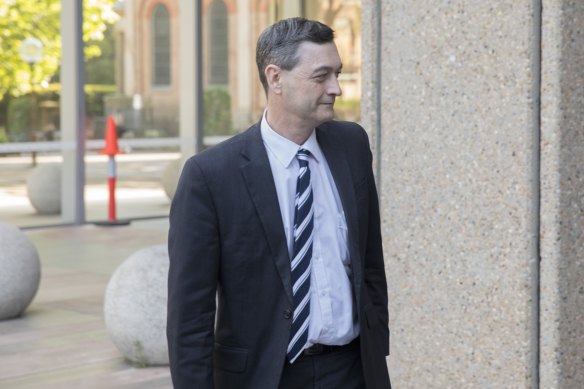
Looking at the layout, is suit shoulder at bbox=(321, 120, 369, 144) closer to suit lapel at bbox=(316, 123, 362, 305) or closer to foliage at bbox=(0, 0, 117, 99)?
suit lapel at bbox=(316, 123, 362, 305)

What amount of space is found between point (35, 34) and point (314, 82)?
43.7ft

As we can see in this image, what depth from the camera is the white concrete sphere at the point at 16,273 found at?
8867 mm

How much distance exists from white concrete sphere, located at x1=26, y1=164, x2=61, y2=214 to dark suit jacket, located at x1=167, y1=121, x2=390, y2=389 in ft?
42.8

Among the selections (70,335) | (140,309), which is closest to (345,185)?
(140,309)

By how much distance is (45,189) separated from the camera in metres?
→ 16.0

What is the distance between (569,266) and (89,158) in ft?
40.3

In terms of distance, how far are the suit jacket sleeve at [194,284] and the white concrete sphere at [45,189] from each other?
1309 centimetres

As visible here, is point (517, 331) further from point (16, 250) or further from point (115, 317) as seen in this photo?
point (16, 250)

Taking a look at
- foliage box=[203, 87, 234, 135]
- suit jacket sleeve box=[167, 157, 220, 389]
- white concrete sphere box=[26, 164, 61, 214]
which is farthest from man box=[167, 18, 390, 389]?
foliage box=[203, 87, 234, 135]

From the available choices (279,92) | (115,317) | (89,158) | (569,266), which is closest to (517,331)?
(569,266)

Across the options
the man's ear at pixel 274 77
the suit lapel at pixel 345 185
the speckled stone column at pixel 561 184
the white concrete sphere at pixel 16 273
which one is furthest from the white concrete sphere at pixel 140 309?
the man's ear at pixel 274 77

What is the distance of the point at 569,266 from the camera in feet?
14.6

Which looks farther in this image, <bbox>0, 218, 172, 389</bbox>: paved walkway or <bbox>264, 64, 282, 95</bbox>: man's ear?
<bbox>0, 218, 172, 389</bbox>: paved walkway

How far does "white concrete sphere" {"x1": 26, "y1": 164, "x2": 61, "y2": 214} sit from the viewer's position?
15.9 metres
